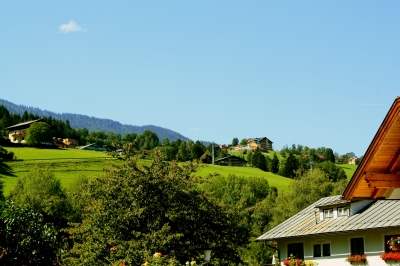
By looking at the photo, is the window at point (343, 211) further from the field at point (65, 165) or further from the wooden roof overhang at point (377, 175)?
the field at point (65, 165)

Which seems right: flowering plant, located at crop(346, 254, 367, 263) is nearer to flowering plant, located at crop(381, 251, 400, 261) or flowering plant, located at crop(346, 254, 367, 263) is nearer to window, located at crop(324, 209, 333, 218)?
flowering plant, located at crop(381, 251, 400, 261)

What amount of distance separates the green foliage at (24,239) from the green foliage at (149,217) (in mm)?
1138

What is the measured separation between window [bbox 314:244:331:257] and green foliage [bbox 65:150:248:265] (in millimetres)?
7483

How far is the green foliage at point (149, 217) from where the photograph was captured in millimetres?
27391

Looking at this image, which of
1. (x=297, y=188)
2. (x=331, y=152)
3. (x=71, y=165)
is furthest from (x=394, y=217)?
(x=331, y=152)

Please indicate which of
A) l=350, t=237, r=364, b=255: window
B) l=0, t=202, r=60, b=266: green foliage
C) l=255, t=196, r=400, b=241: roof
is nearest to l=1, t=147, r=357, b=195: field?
l=255, t=196, r=400, b=241: roof

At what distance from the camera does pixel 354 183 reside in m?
5.30

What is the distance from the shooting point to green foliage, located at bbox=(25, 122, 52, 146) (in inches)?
6083

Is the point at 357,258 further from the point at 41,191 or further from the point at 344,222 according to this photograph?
the point at 41,191

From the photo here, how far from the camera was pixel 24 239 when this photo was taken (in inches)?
1083

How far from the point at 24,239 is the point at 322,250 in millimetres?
17590

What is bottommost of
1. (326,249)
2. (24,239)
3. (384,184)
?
(326,249)

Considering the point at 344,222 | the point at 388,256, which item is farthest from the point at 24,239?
the point at 344,222

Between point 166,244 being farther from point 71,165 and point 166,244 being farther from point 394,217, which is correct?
point 71,165
